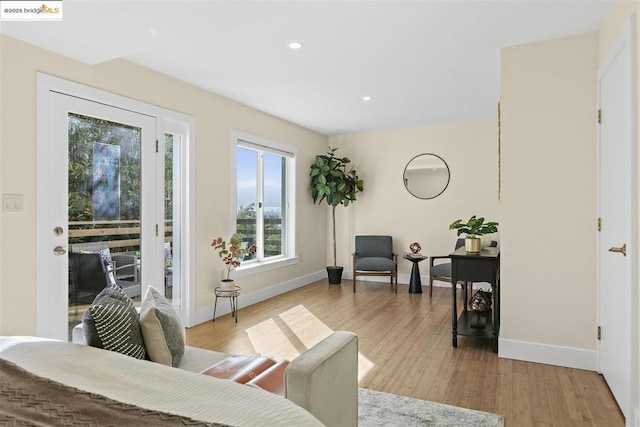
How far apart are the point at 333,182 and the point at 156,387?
525cm

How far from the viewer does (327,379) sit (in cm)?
146

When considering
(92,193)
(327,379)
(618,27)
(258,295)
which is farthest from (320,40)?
(258,295)

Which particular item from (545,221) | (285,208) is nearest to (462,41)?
(545,221)

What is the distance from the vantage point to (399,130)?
6461mm

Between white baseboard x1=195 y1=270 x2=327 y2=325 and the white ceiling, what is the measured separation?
7.74 ft

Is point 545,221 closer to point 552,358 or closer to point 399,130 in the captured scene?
point 552,358

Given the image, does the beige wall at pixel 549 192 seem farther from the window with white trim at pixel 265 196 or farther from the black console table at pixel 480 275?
the window with white trim at pixel 265 196

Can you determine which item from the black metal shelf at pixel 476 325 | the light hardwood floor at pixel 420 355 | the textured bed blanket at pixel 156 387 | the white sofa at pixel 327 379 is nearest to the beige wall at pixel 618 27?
the light hardwood floor at pixel 420 355

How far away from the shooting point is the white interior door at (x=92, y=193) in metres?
2.85

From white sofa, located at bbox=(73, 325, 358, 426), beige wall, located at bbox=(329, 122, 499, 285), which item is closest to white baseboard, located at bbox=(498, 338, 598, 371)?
white sofa, located at bbox=(73, 325, 358, 426)

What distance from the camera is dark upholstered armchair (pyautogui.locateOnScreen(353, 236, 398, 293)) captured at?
578cm

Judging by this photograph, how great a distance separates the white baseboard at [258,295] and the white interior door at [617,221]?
138 inches

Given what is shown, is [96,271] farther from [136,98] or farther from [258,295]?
[258,295]

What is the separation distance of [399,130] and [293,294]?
3.10 metres
